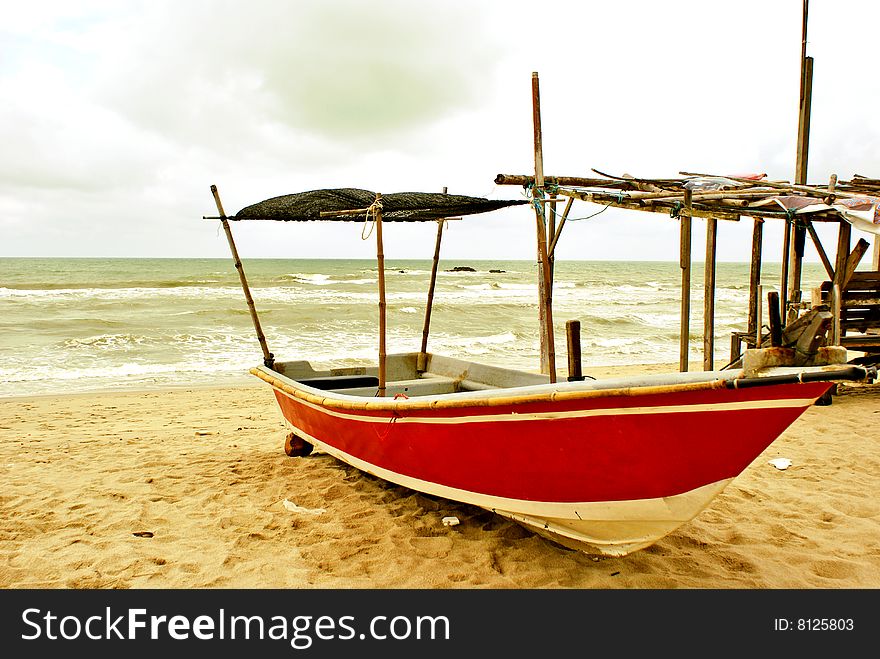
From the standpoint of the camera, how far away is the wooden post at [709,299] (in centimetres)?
699

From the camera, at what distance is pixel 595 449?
3.14 metres

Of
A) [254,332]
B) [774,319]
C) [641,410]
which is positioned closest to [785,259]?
[774,319]

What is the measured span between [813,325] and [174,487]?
475 centimetres

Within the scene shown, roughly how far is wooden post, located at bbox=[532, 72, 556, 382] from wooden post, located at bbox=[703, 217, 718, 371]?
2389mm

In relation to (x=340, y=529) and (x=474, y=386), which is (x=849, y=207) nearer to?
(x=474, y=386)

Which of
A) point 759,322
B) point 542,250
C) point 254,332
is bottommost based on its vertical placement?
point 254,332

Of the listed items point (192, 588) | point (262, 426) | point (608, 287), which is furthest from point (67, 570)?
point (608, 287)

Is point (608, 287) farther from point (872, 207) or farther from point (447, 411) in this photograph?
point (447, 411)

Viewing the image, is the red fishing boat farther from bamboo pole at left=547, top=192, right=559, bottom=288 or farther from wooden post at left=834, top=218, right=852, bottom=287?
wooden post at left=834, top=218, right=852, bottom=287

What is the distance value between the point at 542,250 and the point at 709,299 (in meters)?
2.79

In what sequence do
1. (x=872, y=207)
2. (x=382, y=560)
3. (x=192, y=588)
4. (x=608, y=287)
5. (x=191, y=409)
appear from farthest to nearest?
(x=608, y=287) → (x=191, y=409) → (x=872, y=207) → (x=382, y=560) → (x=192, y=588)

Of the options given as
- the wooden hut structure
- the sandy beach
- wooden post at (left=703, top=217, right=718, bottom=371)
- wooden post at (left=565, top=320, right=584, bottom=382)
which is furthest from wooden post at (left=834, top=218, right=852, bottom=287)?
wooden post at (left=565, top=320, right=584, bottom=382)

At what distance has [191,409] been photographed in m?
8.89

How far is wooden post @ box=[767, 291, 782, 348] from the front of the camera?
8.96 ft
